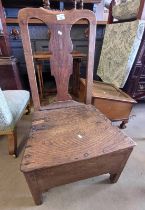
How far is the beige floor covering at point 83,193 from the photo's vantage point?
85cm

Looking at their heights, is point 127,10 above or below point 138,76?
above

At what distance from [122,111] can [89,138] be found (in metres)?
0.74

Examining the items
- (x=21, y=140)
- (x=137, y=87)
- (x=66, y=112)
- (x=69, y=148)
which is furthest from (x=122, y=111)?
(x=21, y=140)

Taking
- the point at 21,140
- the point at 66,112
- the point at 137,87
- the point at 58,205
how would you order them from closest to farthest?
1. the point at 58,205
2. the point at 66,112
3. the point at 21,140
4. the point at 137,87

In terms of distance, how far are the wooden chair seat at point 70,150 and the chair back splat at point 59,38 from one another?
0.74ft

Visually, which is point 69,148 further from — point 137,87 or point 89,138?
point 137,87

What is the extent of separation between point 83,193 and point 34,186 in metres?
0.35

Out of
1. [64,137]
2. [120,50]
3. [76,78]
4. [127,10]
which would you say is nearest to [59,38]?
[64,137]

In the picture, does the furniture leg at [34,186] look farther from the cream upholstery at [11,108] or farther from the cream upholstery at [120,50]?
the cream upholstery at [120,50]

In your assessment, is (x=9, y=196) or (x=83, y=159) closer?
(x=83, y=159)

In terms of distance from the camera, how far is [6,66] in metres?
1.66

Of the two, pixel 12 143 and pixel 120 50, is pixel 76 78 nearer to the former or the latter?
pixel 120 50

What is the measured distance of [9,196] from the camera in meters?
0.90

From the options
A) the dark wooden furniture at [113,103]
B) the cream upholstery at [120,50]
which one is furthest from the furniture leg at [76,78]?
the dark wooden furniture at [113,103]
